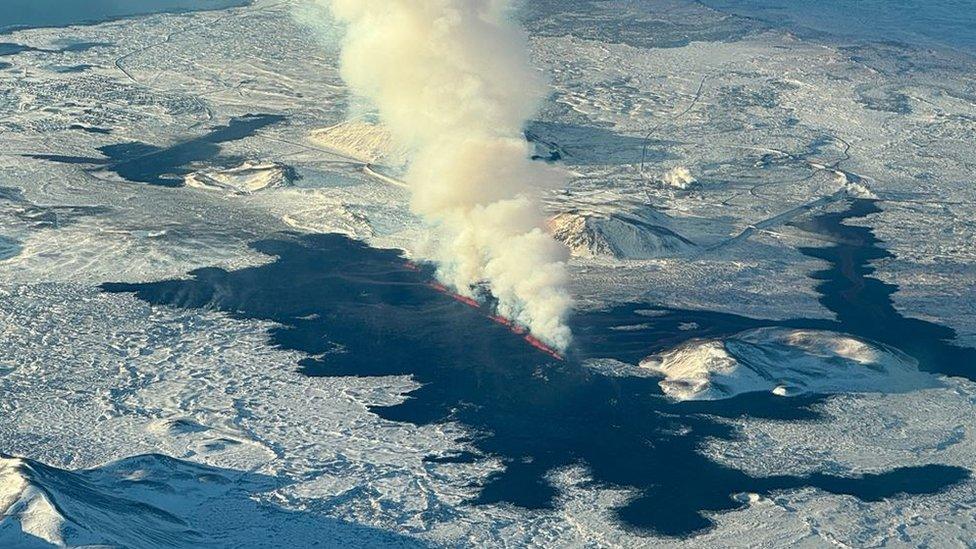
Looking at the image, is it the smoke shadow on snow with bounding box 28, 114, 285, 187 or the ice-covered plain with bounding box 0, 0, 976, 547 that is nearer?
the ice-covered plain with bounding box 0, 0, 976, 547

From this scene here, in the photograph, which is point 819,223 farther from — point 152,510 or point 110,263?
point 152,510

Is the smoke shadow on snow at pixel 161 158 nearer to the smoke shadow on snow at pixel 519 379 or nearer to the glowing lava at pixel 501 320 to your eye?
the smoke shadow on snow at pixel 519 379

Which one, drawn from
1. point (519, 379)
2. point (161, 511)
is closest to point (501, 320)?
point (519, 379)

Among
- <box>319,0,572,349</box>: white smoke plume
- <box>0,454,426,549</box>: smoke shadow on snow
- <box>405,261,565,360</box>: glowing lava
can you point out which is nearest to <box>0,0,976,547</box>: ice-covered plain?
<box>0,454,426,549</box>: smoke shadow on snow

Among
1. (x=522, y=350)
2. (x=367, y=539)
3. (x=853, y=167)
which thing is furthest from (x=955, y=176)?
(x=367, y=539)

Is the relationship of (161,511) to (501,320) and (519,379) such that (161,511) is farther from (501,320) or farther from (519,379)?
(501,320)

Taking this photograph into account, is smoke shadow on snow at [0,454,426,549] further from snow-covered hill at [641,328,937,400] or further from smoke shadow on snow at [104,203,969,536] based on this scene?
snow-covered hill at [641,328,937,400]

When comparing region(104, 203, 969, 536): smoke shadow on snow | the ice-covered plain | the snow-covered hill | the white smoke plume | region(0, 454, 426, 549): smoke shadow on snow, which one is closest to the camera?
region(0, 454, 426, 549): smoke shadow on snow
